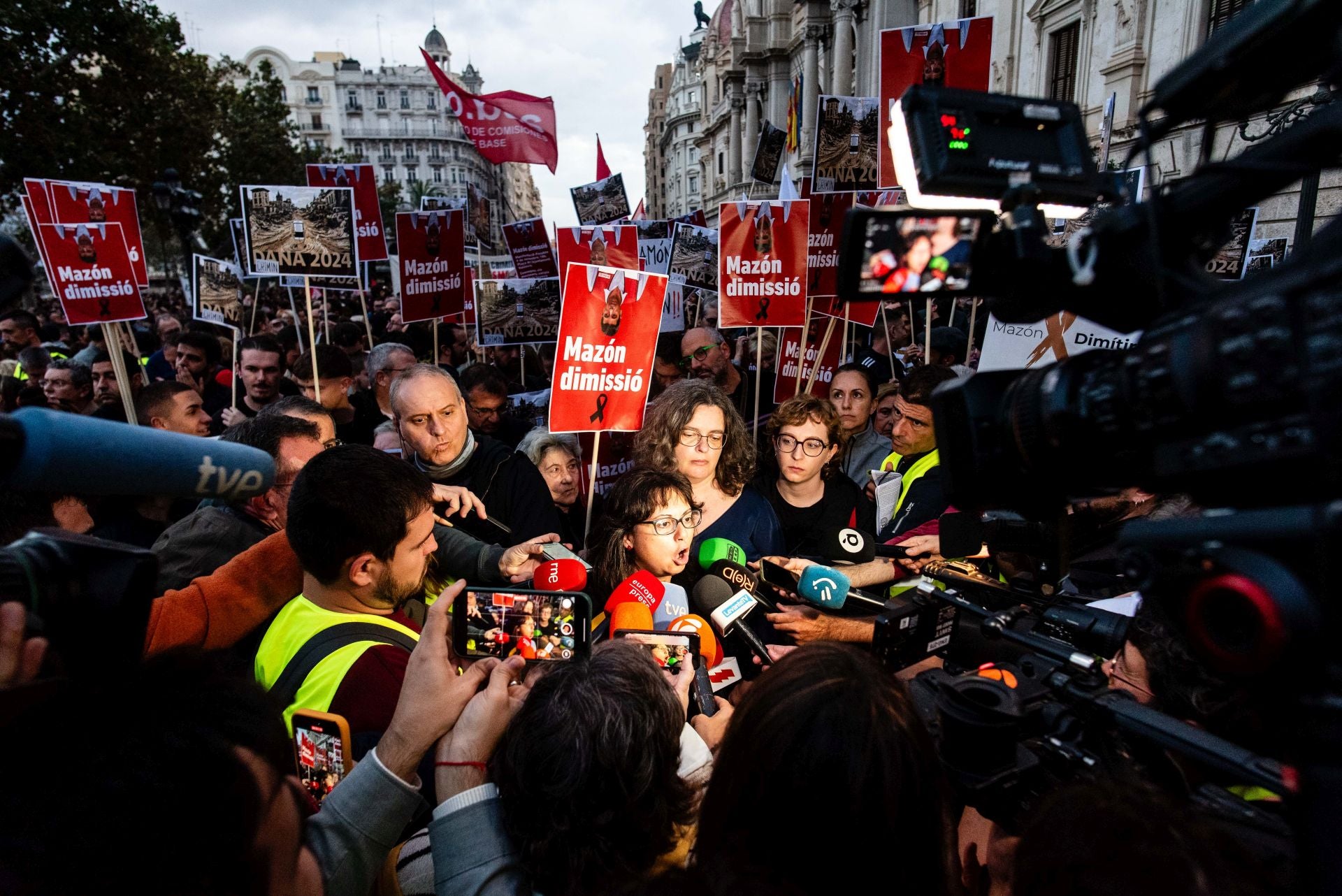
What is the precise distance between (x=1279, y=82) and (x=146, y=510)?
4.15 metres

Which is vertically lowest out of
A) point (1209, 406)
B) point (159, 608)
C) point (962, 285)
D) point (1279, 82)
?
point (159, 608)

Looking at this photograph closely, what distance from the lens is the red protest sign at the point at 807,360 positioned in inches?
253

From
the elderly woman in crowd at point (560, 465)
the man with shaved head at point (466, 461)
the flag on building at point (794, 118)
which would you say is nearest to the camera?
the man with shaved head at point (466, 461)

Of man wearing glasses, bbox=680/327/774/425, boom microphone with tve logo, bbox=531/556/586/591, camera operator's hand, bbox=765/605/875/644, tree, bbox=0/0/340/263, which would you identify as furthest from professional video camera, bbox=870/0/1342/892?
tree, bbox=0/0/340/263

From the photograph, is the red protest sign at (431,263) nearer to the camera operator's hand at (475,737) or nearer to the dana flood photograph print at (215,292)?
the dana flood photograph print at (215,292)

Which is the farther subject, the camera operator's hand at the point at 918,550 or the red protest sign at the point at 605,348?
the red protest sign at the point at 605,348

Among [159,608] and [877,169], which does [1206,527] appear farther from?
[877,169]

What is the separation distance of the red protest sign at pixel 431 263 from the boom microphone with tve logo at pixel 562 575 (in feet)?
19.6

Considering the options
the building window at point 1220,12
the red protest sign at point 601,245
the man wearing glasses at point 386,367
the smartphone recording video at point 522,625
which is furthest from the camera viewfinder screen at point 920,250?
the building window at point 1220,12

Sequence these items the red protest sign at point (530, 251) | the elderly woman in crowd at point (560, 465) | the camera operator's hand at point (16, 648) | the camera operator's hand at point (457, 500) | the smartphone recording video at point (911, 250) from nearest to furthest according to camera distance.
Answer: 1. the camera operator's hand at point (16, 648)
2. the smartphone recording video at point (911, 250)
3. the camera operator's hand at point (457, 500)
4. the elderly woman in crowd at point (560, 465)
5. the red protest sign at point (530, 251)

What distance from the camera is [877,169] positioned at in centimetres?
630

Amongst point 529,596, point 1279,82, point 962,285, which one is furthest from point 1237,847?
point 529,596

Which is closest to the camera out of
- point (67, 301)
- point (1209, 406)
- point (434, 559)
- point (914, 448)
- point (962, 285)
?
point (1209, 406)

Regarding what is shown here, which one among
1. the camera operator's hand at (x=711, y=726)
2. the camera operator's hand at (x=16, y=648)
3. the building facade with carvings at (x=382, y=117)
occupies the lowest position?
the camera operator's hand at (x=711, y=726)
